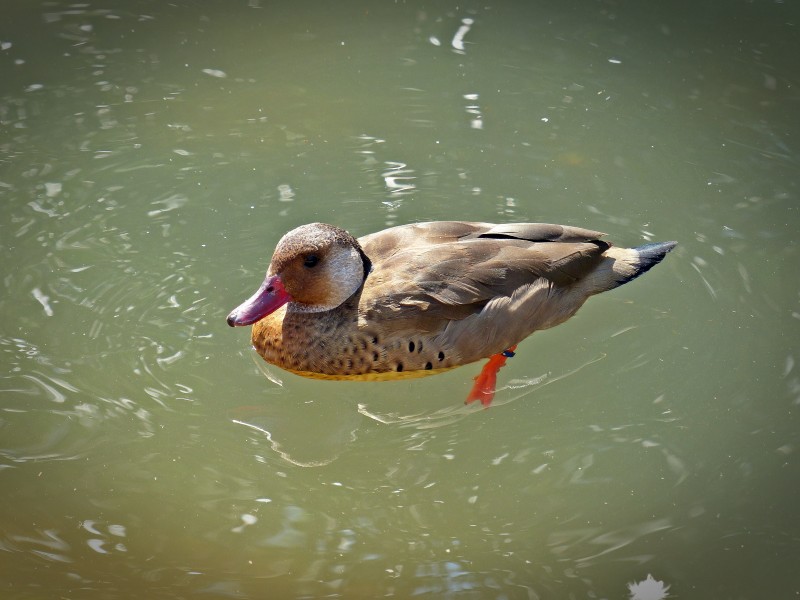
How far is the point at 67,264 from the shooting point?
594cm

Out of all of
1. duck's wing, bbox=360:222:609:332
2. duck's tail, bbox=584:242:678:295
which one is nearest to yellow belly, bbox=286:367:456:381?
duck's wing, bbox=360:222:609:332

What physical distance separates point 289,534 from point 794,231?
3.66 m

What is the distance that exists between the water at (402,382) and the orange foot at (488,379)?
0.19 feet

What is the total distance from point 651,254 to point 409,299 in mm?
1503

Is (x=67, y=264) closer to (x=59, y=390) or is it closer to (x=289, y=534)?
(x=59, y=390)

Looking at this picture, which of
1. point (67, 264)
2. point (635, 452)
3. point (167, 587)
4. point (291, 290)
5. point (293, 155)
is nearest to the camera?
point (167, 587)

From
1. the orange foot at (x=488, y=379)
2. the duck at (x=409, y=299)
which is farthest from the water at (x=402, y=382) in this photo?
the duck at (x=409, y=299)

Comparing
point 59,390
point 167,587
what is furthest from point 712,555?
point 59,390

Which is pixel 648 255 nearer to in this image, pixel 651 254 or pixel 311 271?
pixel 651 254

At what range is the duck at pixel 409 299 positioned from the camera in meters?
5.12

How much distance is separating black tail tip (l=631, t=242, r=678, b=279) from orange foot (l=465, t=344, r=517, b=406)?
2.84ft

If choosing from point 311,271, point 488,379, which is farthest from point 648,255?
point 311,271

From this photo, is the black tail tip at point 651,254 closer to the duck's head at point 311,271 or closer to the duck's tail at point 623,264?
the duck's tail at point 623,264

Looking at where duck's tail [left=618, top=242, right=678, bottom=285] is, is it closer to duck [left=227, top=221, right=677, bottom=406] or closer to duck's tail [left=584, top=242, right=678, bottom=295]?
duck's tail [left=584, top=242, right=678, bottom=295]
